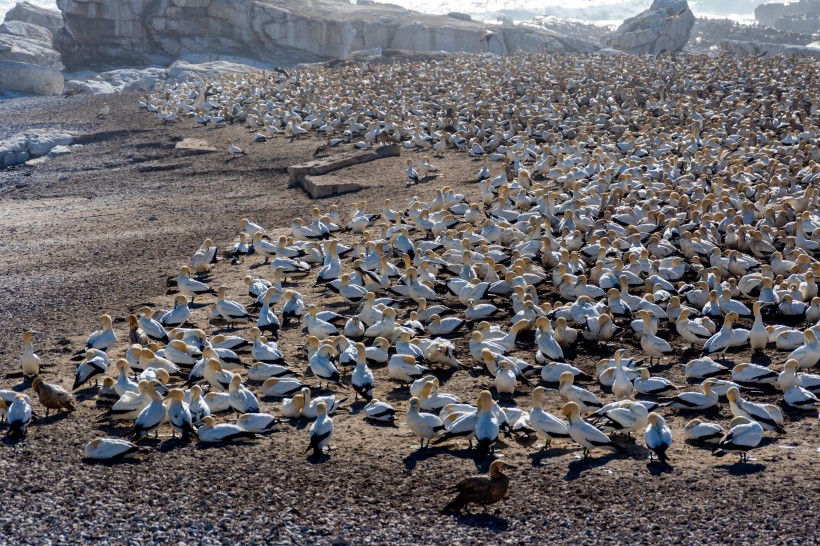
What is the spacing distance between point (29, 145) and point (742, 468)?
77.4ft

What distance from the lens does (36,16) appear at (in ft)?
180

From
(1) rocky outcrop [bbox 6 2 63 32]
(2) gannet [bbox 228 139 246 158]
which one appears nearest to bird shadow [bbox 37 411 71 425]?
(2) gannet [bbox 228 139 246 158]

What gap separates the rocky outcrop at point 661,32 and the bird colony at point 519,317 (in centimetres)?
2637

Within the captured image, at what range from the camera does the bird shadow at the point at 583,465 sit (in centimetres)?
738

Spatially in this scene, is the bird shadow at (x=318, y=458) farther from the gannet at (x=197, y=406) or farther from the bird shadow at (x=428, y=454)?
the gannet at (x=197, y=406)

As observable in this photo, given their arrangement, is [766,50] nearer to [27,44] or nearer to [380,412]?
[27,44]

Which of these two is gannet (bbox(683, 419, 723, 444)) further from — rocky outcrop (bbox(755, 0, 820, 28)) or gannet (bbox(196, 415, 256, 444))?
rocky outcrop (bbox(755, 0, 820, 28))

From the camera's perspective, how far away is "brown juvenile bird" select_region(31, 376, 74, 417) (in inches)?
353

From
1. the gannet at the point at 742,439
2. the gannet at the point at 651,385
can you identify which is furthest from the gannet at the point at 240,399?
the gannet at the point at 742,439

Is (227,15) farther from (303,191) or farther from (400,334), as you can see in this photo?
(400,334)

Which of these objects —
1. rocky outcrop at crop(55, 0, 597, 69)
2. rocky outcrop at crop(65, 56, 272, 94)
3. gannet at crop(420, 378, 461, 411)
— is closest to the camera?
gannet at crop(420, 378, 461, 411)

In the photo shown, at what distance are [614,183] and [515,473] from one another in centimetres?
1076

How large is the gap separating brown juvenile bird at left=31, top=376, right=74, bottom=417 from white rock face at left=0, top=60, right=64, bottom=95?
108ft

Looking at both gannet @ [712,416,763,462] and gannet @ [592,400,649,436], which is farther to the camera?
gannet @ [592,400,649,436]
